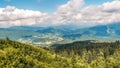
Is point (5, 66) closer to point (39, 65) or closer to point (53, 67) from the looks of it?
point (39, 65)

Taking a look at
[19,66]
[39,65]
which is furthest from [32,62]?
[19,66]

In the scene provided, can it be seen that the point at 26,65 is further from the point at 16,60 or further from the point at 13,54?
the point at 13,54

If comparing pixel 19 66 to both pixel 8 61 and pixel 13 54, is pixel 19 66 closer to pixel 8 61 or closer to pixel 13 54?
pixel 8 61

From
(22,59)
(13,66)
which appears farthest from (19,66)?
(22,59)

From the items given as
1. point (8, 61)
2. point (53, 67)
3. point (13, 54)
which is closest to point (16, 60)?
point (8, 61)

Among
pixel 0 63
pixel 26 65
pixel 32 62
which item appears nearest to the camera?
pixel 0 63

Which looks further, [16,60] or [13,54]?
[13,54]

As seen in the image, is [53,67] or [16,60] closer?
[16,60]

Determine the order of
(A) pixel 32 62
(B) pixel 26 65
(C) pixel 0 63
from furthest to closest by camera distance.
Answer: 1. (A) pixel 32 62
2. (B) pixel 26 65
3. (C) pixel 0 63

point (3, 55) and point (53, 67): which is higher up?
point (3, 55)
